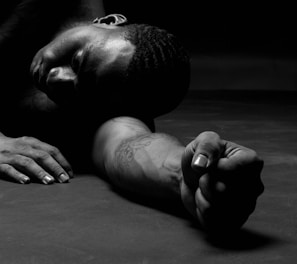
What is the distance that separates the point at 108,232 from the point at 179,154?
0.25m

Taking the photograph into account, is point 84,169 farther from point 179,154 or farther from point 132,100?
point 179,154

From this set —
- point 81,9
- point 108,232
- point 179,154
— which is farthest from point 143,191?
point 81,9

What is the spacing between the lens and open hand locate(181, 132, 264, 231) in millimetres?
1217

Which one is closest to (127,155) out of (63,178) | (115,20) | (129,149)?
(129,149)

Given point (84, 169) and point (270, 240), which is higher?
point (270, 240)

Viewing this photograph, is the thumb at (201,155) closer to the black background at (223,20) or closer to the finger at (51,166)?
the finger at (51,166)

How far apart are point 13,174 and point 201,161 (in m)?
0.77

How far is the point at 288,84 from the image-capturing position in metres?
4.82

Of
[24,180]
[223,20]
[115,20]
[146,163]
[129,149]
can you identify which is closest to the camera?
Answer: [146,163]

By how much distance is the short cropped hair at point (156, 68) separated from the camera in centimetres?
196

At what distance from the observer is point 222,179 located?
1.22 m

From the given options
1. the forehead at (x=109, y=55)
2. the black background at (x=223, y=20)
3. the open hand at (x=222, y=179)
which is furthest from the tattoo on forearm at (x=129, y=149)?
the black background at (x=223, y=20)

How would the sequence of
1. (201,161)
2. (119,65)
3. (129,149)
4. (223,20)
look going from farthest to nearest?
(223,20)
(119,65)
(129,149)
(201,161)

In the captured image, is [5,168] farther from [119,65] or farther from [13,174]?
[119,65]
